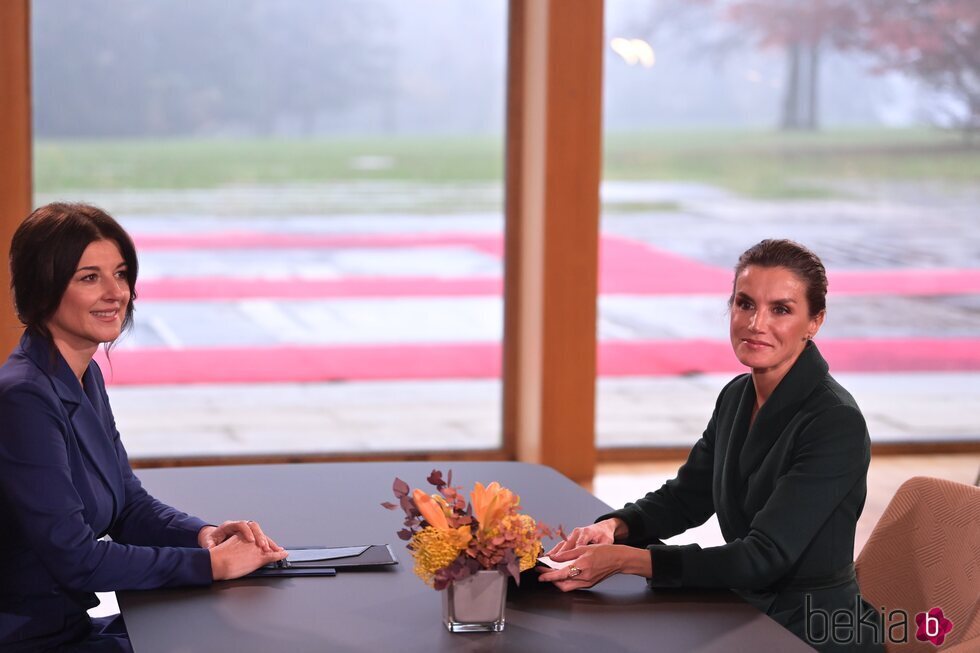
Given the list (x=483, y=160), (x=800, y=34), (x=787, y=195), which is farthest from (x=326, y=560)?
(x=800, y=34)

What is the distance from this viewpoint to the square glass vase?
204 cm

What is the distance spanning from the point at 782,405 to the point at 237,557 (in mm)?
1115

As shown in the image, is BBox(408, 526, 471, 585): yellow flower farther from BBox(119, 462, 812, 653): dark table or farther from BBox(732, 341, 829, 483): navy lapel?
BBox(732, 341, 829, 483): navy lapel

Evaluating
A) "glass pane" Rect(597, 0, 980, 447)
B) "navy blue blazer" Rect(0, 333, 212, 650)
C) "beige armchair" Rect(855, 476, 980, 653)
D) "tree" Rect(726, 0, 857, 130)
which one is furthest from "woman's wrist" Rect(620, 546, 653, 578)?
"tree" Rect(726, 0, 857, 130)

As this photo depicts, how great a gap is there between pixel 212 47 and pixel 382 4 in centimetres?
82

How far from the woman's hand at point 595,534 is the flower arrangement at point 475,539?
0.39 m

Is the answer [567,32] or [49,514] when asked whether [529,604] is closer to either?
[49,514]

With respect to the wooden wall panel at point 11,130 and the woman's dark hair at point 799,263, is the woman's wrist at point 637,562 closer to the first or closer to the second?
the woman's dark hair at point 799,263

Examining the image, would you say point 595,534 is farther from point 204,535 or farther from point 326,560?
point 204,535

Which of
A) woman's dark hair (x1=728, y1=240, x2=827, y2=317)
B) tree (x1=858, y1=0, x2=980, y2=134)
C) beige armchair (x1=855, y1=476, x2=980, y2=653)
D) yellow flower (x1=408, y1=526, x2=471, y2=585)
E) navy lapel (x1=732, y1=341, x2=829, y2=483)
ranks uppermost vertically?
tree (x1=858, y1=0, x2=980, y2=134)

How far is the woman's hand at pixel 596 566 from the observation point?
7.44 ft

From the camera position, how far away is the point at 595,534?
2541 millimetres

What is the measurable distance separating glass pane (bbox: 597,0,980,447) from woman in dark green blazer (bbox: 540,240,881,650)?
144 inches

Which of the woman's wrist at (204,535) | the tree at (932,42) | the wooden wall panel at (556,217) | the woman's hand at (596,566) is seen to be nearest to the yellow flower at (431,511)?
the woman's hand at (596,566)
